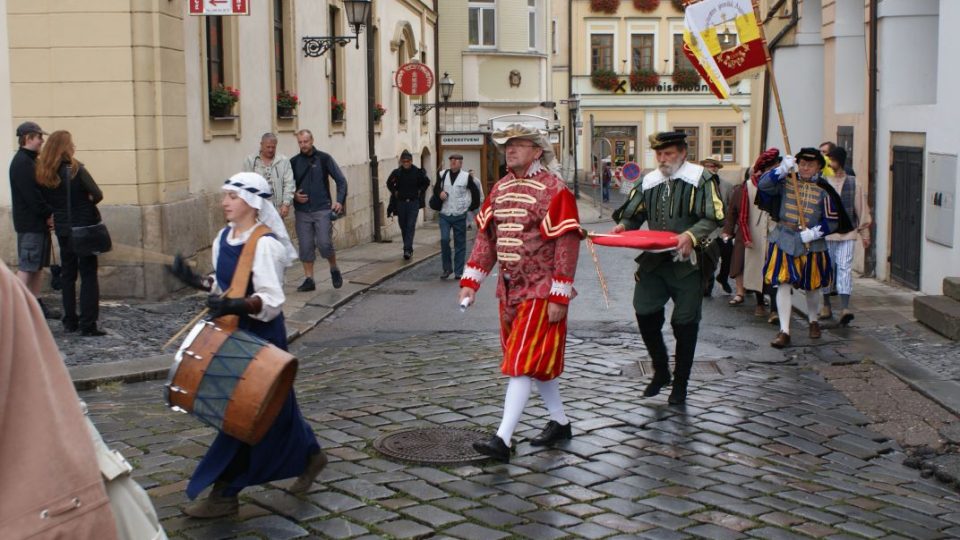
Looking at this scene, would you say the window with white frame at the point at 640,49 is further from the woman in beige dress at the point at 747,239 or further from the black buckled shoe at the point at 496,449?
the black buckled shoe at the point at 496,449

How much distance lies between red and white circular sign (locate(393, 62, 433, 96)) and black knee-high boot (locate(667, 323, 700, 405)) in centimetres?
1894

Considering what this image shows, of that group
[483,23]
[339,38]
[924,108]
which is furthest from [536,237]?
[483,23]

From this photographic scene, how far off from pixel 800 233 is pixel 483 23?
97.3 ft

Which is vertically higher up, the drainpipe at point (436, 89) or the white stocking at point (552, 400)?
the drainpipe at point (436, 89)

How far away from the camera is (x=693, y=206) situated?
7.64 metres

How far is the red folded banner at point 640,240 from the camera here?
7.18 meters

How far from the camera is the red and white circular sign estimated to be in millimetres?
26078

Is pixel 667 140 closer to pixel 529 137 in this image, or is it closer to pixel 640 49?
pixel 529 137

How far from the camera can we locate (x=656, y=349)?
7762mm

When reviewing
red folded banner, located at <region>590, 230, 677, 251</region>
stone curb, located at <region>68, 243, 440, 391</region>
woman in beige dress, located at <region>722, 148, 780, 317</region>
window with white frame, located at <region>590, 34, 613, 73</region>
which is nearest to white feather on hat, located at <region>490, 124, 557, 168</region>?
red folded banner, located at <region>590, 230, 677, 251</region>

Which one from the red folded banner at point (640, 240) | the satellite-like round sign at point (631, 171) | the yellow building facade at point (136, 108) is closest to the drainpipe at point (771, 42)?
the yellow building facade at point (136, 108)

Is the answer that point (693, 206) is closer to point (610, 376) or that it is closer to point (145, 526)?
point (610, 376)

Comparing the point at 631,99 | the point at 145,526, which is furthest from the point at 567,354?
the point at 631,99

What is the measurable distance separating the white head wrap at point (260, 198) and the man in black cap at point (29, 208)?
539 centimetres
